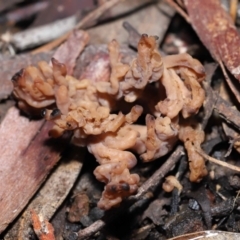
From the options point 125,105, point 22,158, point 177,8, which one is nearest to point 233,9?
point 177,8

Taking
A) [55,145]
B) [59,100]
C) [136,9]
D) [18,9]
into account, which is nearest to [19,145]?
[55,145]

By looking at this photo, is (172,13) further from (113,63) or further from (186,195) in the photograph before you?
(186,195)

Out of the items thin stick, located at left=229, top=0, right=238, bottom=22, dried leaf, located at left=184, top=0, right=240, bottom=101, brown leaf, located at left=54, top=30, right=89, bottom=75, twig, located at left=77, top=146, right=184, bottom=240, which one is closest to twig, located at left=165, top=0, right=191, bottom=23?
dried leaf, located at left=184, top=0, right=240, bottom=101

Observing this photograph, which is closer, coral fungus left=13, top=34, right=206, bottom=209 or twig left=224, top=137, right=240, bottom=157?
coral fungus left=13, top=34, right=206, bottom=209

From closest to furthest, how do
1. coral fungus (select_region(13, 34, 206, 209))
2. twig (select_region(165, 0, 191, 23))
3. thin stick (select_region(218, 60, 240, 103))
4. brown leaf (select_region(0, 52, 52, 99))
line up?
coral fungus (select_region(13, 34, 206, 209)), thin stick (select_region(218, 60, 240, 103)), brown leaf (select_region(0, 52, 52, 99)), twig (select_region(165, 0, 191, 23))

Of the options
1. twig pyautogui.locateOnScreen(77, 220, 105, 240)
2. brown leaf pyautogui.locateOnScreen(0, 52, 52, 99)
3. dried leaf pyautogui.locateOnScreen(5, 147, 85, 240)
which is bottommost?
twig pyautogui.locateOnScreen(77, 220, 105, 240)

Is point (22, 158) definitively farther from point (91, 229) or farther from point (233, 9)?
point (233, 9)

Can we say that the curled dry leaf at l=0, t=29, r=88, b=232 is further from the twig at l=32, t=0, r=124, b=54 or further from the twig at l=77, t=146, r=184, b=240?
the twig at l=32, t=0, r=124, b=54
